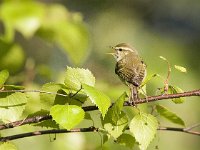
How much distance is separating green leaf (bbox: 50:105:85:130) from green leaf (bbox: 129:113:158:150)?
18 centimetres

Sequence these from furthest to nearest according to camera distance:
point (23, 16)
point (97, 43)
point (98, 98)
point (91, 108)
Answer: point (97, 43) → point (23, 16) → point (91, 108) → point (98, 98)

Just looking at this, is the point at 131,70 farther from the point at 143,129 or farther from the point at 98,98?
the point at 98,98

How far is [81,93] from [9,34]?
1011mm

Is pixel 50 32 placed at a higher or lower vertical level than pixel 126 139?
→ higher

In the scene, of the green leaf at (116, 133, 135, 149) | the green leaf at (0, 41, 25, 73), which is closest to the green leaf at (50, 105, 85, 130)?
the green leaf at (116, 133, 135, 149)

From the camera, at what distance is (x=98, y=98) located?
1610mm

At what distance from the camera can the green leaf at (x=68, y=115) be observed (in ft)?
5.37

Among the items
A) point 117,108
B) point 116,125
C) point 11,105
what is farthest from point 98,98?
point 11,105

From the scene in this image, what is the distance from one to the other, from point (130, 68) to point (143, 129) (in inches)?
20.3

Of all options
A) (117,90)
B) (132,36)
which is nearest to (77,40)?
(117,90)

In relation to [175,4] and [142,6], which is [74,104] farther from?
[175,4]

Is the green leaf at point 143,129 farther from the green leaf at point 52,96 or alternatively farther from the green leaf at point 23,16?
the green leaf at point 23,16

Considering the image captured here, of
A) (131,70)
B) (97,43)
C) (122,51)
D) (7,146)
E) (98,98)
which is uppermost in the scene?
(97,43)

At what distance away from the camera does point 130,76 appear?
2094 mm
